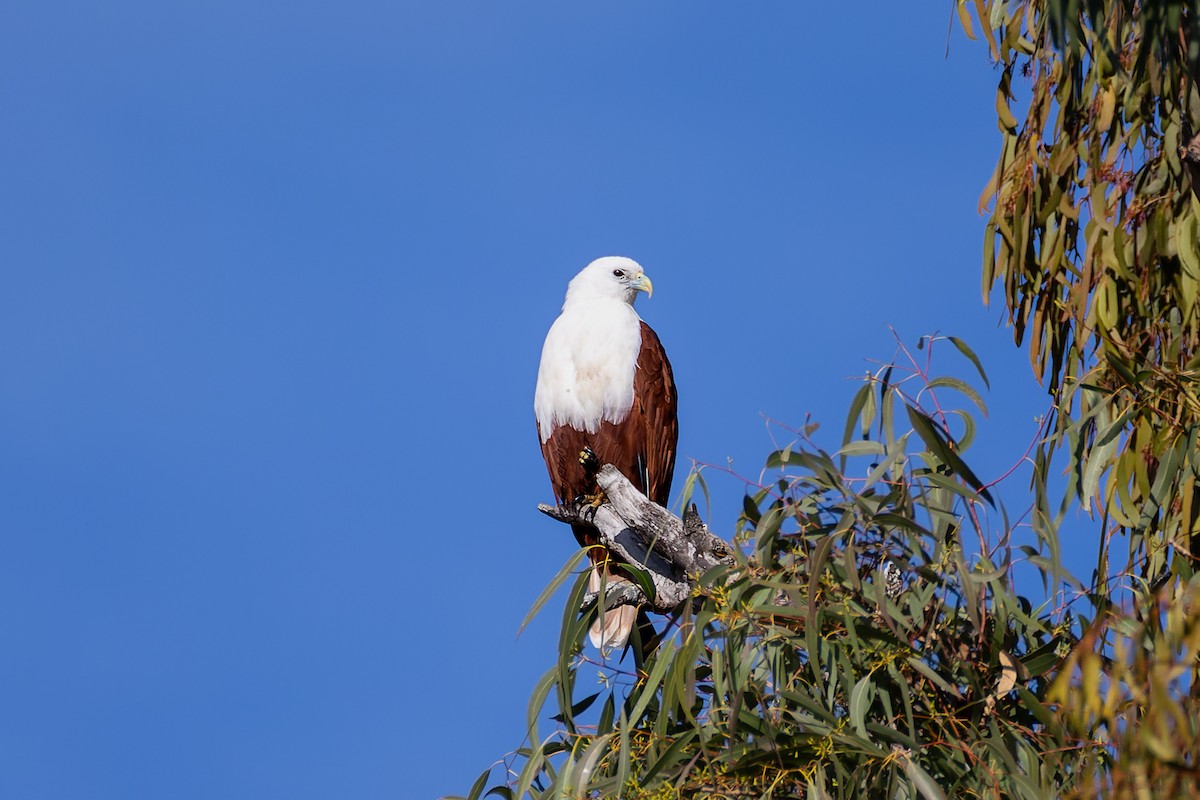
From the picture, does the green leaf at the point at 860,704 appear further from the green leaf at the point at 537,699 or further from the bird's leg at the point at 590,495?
the bird's leg at the point at 590,495

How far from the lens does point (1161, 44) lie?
348cm

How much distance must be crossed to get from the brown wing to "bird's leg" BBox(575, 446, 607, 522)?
0.08 meters

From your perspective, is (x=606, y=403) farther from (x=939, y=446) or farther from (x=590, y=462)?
(x=939, y=446)

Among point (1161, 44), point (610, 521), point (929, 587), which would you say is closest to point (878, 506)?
point (929, 587)

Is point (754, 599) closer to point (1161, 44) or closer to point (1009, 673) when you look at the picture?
point (1009, 673)

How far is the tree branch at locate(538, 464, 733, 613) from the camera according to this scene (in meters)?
4.56

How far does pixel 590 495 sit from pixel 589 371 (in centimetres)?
69

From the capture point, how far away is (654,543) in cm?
451

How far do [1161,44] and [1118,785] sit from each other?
197cm

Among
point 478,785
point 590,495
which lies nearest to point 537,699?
point 478,785

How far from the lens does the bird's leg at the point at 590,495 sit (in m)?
5.59

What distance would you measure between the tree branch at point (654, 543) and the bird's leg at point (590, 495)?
157 millimetres

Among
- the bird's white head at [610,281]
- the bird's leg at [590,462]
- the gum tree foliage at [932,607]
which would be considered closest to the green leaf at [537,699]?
the gum tree foliage at [932,607]

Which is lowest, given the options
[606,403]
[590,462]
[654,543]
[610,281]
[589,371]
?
[654,543]
